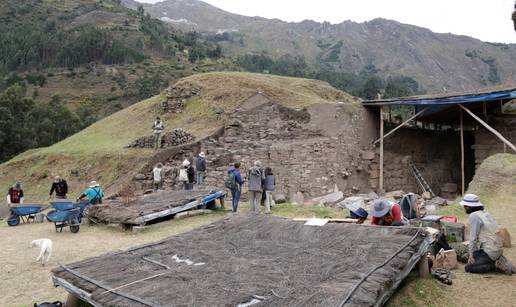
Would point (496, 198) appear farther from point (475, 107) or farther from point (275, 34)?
point (275, 34)

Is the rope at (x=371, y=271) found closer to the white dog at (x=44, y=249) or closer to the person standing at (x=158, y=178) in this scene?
the white dog at (x=44, y=249)

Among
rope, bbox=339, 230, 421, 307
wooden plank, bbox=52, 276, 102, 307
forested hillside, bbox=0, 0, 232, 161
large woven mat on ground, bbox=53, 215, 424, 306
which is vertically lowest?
wooden plank, bbox=52, 276, 102, 307

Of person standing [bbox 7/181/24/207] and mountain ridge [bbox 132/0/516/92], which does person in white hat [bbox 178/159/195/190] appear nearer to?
person standing [bbox 7/181/24/207]

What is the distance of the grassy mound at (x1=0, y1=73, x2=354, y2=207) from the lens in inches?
783

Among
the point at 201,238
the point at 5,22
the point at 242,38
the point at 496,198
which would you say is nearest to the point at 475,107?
the point at 496,198

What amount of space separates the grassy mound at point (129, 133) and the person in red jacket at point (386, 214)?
44.8 ft

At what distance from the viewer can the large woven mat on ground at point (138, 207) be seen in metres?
11.1

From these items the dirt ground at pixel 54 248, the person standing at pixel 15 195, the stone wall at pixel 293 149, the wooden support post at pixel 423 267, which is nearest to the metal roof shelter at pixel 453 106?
the stone wall at pixel 293 149

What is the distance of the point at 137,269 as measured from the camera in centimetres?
518

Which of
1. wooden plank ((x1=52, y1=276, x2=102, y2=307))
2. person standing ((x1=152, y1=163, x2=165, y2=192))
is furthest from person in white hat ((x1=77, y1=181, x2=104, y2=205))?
wooden plank ((x1=52, y1=276, x2=102, y2=307))

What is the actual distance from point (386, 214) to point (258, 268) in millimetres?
2585

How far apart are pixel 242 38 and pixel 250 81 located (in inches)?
4784

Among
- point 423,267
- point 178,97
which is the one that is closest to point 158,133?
point 178,97

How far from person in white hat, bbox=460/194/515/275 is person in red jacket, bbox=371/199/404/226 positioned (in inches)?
38.1
